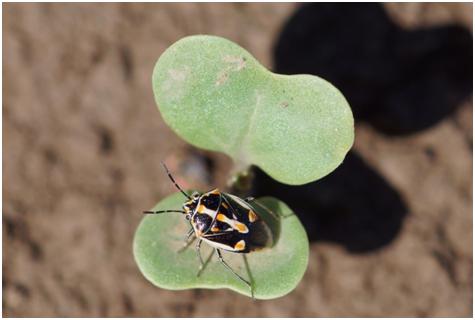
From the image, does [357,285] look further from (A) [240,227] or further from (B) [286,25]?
(B) [286,25]

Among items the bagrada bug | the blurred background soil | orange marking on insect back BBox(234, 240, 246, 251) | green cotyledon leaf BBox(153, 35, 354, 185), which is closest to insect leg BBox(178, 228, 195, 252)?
the bagrada bug

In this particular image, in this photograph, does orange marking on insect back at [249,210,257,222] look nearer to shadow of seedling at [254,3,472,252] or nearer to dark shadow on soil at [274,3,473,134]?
shadow of seedling at [254,3,472,252]

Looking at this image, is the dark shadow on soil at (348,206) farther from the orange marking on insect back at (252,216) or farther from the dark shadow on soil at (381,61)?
the orange marking on insect back at (252,216)

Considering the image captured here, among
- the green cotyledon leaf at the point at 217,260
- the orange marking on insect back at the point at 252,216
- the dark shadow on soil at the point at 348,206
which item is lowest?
the dark shadow on soil at the point at 348,206

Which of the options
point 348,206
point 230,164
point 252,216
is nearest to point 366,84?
point 348,206

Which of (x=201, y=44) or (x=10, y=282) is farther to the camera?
(x=10, y=282)

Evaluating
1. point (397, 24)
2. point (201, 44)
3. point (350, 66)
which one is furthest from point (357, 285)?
point (201, 44)

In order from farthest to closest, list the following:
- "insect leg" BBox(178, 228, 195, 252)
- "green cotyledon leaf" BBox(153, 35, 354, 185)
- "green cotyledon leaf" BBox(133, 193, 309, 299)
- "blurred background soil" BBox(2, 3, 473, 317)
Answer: "blurred background soil" BBox(2, 3, 473, 317)
"insect leg" BBox(178, 228, 195, 252)
"green cotyledon leaf" BBox(133, 193, 309, 299)
"green cotyledon leaf" BBox(153, 35, 354, 185)

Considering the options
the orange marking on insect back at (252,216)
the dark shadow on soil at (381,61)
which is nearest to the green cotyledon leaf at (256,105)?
the orange marking on insect back at (252,216)
